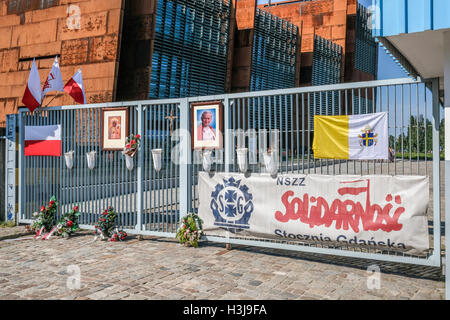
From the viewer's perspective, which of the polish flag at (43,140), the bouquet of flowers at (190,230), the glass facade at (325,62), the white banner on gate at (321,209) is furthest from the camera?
the glass facade at (325,62)

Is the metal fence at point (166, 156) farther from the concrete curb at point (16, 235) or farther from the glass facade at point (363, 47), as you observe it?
the glass facade at point (363, 47)

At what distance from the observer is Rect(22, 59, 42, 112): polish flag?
407 inches

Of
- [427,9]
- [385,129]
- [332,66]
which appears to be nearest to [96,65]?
[385,129]

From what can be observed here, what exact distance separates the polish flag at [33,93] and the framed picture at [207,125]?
4713 millimetres

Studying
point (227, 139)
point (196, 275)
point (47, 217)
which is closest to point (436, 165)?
point (227, 139)

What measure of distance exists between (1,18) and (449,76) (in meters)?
25.4

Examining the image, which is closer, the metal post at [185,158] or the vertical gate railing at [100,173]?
the metal post at [185,158]

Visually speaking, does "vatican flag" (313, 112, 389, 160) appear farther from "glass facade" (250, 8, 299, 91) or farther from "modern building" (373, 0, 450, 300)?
"glass facade" (250, 8, 299, 91)

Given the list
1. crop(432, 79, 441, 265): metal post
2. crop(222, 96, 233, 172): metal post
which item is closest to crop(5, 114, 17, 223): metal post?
crop(222, 96, 233, 172): metal post

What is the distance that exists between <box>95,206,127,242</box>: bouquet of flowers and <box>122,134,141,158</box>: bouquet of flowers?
4.66ft

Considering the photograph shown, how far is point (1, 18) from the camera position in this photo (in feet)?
77.0

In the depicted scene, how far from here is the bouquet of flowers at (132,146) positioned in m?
8.77

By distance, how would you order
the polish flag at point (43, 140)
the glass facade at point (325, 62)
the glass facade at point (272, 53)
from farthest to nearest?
the glass facade at point (325, 62)
the glass facade at point (272, 53)
the polish flag at point (43, 140)

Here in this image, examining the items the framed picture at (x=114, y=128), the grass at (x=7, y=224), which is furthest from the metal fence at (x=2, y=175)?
the framed picture at (x=114, y=128)
